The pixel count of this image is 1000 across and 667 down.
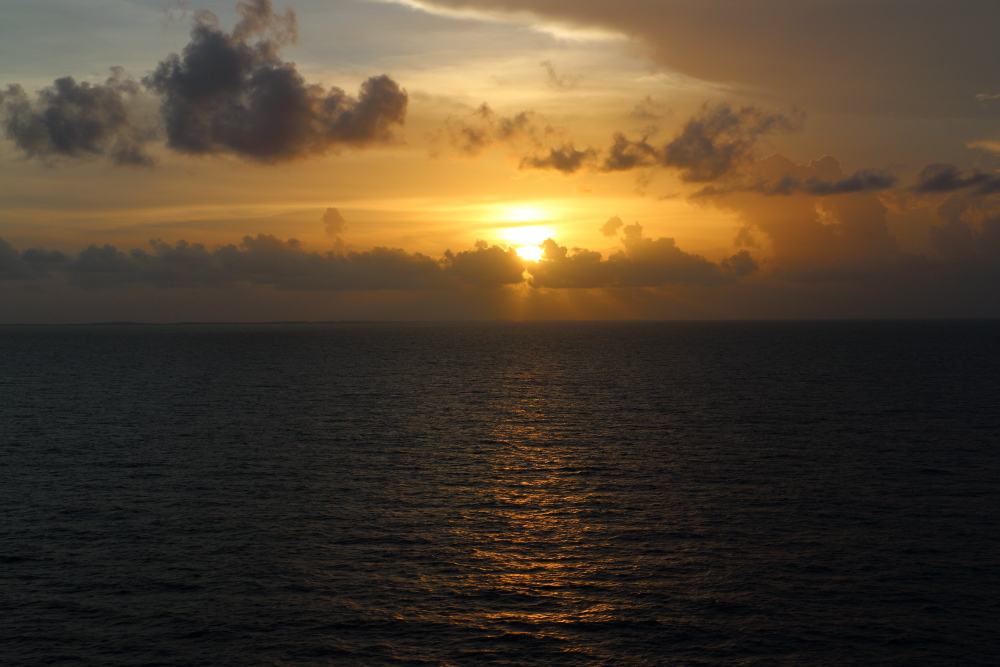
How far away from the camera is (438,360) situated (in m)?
194

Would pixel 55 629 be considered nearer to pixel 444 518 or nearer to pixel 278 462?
pixel 444 518

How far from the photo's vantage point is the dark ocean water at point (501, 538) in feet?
97.2

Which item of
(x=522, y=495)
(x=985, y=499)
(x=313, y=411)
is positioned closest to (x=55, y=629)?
(x=522, y=495)

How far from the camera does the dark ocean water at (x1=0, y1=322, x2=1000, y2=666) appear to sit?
97.2 feet

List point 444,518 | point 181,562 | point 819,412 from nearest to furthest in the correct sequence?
point 181,562 → point 444,518 → point 819,412

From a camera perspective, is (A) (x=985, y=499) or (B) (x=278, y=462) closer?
(A) (x=985, y=499)

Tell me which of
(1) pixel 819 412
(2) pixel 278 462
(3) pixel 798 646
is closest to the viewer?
(3) pixel 798 646

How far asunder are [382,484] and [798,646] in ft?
106

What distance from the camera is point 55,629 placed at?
30438 mm

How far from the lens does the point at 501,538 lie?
137 ft

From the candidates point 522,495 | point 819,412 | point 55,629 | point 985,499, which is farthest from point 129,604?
point 819,412

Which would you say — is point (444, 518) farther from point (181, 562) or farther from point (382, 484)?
point (181, 562)

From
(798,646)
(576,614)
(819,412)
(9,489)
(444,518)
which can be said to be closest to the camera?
(798,646)

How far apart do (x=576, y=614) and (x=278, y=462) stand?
36991 millimetres
